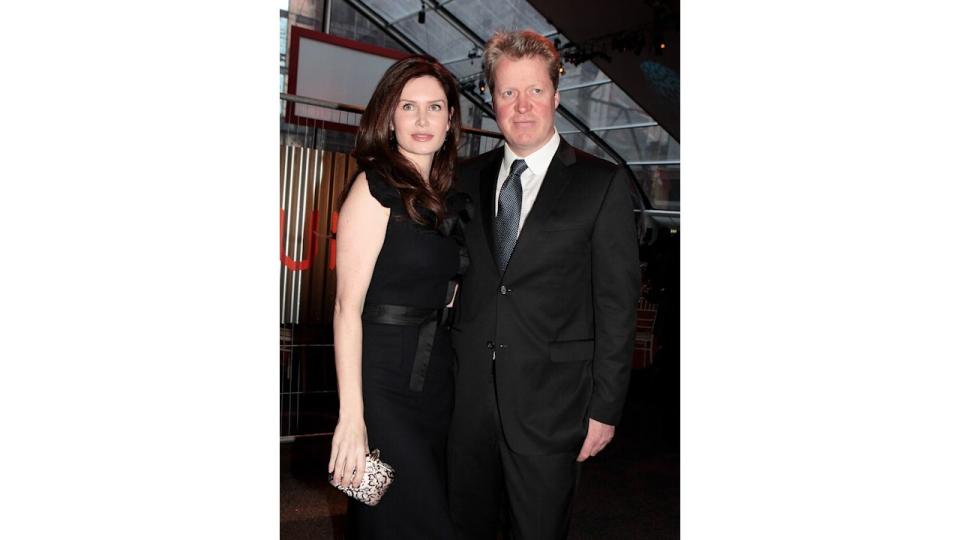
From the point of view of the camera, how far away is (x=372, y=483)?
1836mm

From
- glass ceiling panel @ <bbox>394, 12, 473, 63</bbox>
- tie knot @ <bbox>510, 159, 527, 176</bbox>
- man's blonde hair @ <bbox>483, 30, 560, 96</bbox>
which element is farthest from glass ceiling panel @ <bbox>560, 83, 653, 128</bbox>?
tie knot @ <bbox>510, 159, 527, 176</bbox>

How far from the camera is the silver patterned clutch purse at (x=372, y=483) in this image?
1833mm

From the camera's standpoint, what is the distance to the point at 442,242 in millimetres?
2037

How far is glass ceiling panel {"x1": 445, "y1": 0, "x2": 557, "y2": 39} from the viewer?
13562 millimetres

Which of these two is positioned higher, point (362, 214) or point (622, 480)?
point (362, 214)

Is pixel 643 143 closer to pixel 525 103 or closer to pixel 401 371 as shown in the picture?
pixel 525 103

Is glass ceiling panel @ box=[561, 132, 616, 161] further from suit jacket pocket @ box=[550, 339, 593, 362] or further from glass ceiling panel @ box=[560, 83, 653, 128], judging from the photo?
suit jacket pocket @ box=[550, 339, 593, 362]

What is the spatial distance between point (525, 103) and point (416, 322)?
0.77 metres

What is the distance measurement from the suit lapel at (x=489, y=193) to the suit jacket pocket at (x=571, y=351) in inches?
13.1

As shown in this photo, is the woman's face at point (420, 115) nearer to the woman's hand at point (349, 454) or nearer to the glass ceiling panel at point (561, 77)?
the woman's hand at point (349, 454)

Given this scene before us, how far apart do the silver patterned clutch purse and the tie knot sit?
3.18ft
